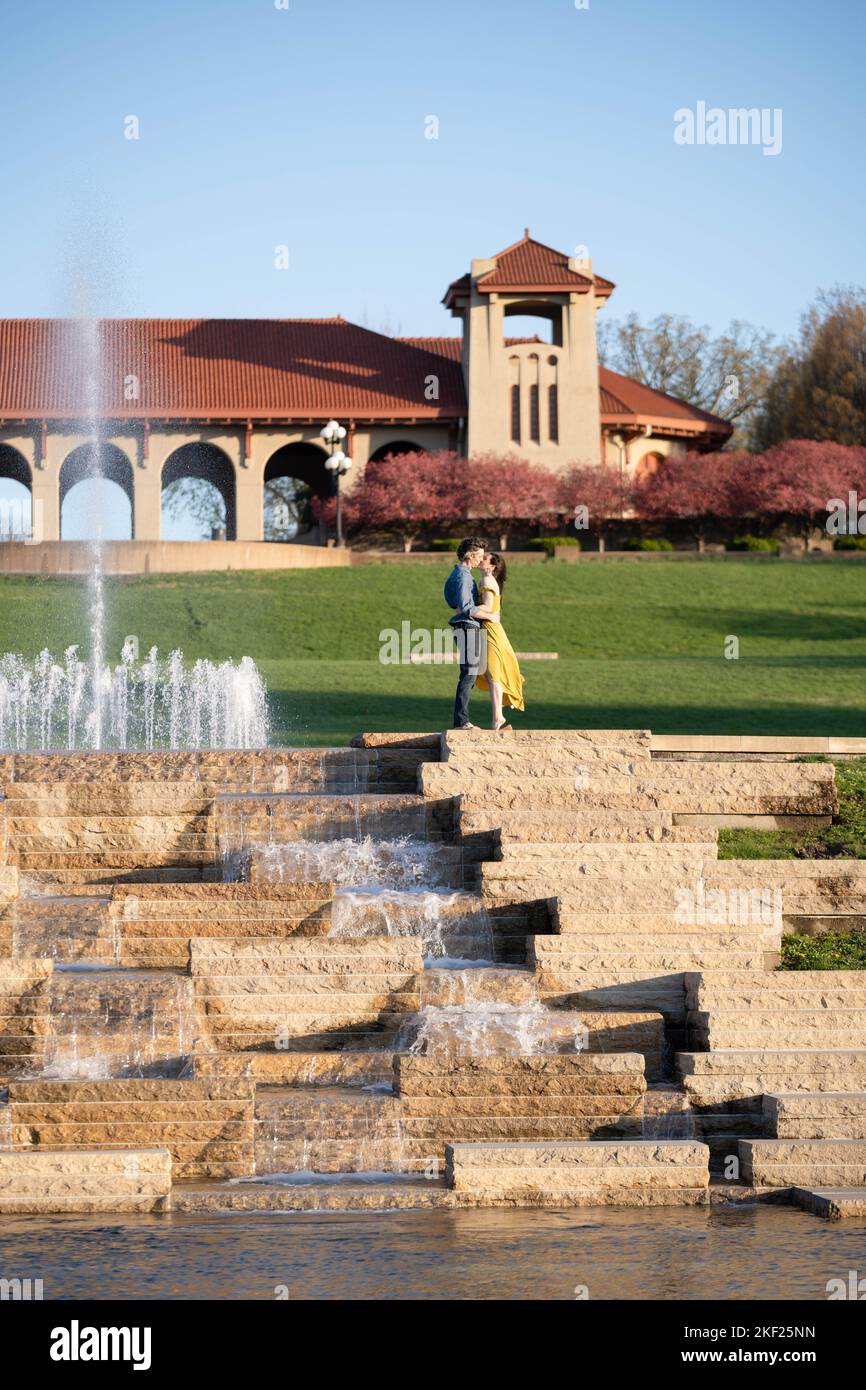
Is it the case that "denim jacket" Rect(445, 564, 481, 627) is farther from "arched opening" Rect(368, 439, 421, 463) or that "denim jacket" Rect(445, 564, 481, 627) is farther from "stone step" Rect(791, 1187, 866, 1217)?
"arched opening" Rect(368, 439, 421, 463)

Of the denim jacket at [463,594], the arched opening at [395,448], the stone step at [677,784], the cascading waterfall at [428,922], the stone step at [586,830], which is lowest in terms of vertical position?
the cascading waterfall at [428,922]

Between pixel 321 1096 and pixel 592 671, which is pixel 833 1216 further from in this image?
pixel 592 671

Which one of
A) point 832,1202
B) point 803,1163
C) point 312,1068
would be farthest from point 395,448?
point 832,1202

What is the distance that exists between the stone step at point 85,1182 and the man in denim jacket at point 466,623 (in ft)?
21.8

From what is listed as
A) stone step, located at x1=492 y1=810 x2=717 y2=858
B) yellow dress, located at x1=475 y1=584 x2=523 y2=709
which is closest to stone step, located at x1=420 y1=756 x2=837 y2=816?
stone step, located at x1=492 y1=810 x2=717 y2=858

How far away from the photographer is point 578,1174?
25.5 ft

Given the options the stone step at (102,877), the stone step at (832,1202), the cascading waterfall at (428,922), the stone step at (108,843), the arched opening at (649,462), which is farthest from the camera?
the arched opening at (649,462)

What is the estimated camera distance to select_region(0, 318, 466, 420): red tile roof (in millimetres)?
52875

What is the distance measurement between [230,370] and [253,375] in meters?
0.86

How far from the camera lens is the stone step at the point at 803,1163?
313 inches

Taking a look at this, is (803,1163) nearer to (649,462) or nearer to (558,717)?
(558,717)

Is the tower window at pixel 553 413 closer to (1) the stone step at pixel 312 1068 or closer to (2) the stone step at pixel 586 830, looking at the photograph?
(2) the stone step at pixel 586 830

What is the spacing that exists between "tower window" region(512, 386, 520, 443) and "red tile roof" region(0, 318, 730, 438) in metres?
1.60

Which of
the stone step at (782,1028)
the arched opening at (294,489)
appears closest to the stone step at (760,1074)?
the stone step at (782,1028)
